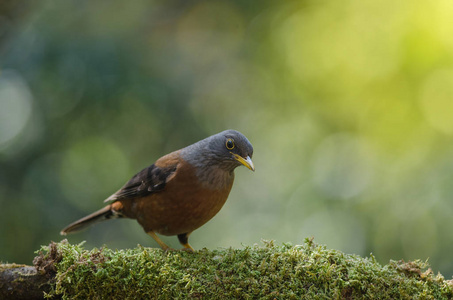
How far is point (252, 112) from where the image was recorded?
10672mm

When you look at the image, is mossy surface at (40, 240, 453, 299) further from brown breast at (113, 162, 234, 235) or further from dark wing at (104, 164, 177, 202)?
dark wing at (104, 164, 177, 202)

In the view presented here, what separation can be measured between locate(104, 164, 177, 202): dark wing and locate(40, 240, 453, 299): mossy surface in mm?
1385

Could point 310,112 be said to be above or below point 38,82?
above

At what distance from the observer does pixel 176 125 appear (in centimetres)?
859

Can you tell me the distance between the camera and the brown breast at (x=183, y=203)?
15.6 ft

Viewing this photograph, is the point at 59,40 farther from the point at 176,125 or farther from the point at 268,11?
the point at 268,11

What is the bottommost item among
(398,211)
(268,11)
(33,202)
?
(398,211)

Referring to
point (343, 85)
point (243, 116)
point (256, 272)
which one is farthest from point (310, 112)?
point (256, 272)

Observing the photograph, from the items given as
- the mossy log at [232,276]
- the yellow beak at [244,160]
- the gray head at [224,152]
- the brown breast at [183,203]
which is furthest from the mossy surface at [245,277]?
the gray head at [224,152]

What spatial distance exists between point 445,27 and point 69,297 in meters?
9.15

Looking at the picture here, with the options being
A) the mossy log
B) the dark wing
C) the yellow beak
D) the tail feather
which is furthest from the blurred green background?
the mossy log

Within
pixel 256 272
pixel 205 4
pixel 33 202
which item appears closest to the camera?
pixel 256 272

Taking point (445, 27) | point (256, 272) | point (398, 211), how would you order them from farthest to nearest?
point (445, 27) < point (398, 211) < point (256, 272)

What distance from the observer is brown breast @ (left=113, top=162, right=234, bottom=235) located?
477 cm
